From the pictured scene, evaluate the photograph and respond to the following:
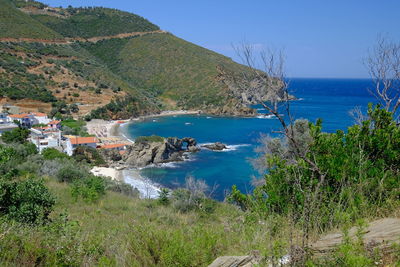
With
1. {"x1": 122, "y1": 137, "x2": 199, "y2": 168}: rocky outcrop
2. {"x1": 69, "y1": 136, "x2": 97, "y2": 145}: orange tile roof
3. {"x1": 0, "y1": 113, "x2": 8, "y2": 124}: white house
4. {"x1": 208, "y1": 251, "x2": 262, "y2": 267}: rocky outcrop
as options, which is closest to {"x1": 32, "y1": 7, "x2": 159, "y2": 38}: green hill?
{"x1": 0, "y1": 113, "x2": 8, "y2": 124}: white house

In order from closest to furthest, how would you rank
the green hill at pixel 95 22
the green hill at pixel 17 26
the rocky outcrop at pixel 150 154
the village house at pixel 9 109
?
the rocky outcrop at pixel 150 154
the village house at pixel 9 109
the green hill at pixel 17 26
the green hill at pixel 95 22

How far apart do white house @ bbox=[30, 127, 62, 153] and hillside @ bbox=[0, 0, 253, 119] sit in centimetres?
1249

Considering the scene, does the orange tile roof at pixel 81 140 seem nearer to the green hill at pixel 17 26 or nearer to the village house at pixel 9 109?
the village house at pixel 9 109

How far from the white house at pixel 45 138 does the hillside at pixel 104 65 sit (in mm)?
Result: 12492

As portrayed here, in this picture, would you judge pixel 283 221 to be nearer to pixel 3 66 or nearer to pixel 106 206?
pixel 106 206

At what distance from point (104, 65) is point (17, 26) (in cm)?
1969

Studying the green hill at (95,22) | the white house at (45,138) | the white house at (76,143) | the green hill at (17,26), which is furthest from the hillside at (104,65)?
the white house at (76,143)

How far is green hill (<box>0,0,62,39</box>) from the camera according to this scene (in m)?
56.7

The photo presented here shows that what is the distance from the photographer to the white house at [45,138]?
2809cm

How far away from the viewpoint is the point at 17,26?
59125mm

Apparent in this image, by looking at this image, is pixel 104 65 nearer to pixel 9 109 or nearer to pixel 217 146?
pixel 9 109

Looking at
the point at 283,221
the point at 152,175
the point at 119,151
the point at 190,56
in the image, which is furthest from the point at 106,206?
the point at 190,56

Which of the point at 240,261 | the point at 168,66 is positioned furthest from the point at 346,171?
the point at 168,66

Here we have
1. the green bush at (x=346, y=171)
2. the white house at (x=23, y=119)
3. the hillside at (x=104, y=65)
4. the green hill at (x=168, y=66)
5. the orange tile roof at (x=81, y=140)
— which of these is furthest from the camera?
the green hill at (x=168, y=66)
